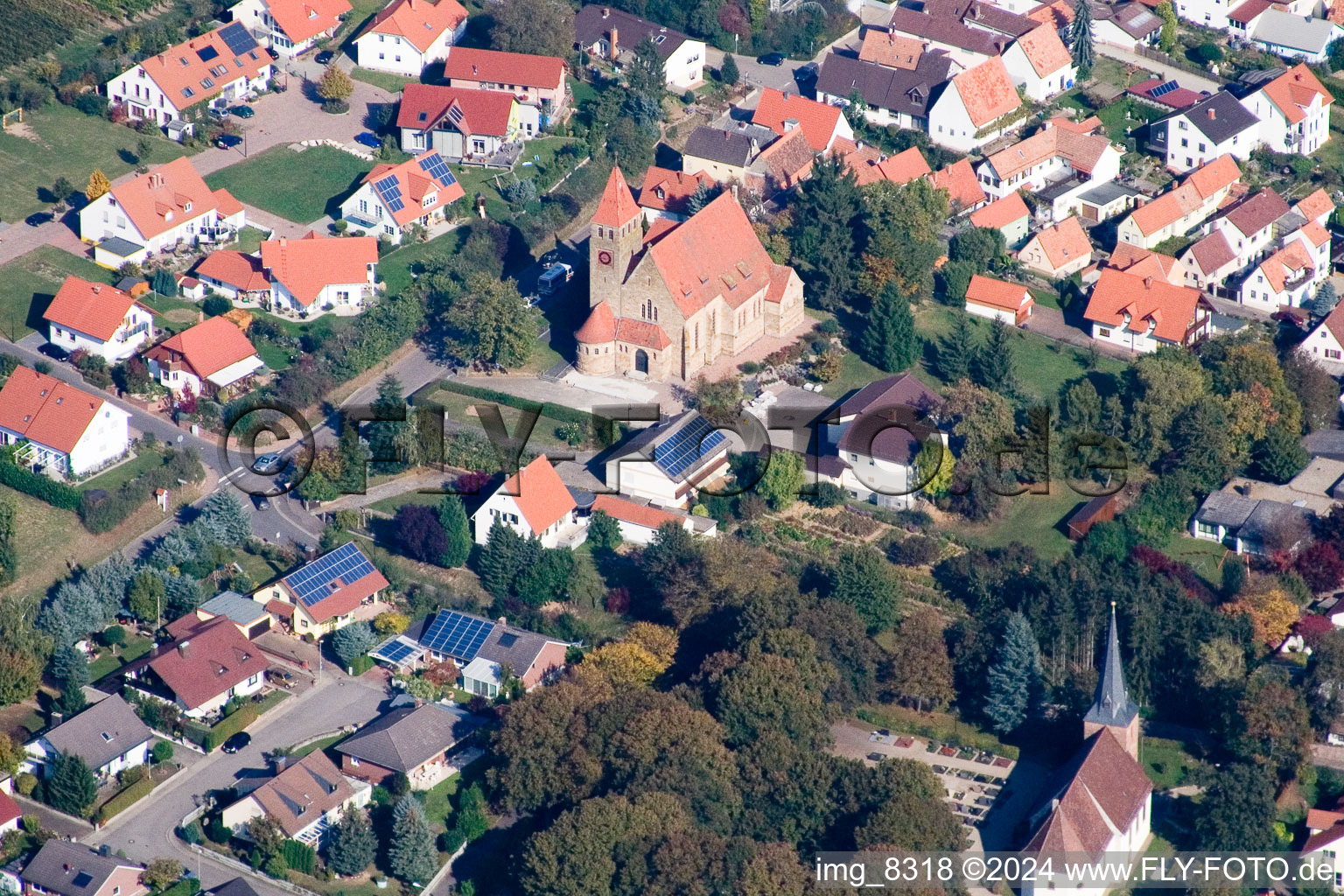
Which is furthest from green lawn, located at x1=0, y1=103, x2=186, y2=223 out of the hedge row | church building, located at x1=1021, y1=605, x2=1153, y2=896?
church building, located at x1=1021, y1=605, x2=1153, y2=896

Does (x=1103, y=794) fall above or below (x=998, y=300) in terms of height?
above

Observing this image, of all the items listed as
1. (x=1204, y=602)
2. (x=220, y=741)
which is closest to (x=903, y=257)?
(x=1204, y=602)

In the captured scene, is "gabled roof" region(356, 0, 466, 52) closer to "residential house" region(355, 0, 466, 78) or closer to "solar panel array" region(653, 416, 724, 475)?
"residential house" region(355, 0, 466, 78)

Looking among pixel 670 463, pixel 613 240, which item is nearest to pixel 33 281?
pixel 613 240

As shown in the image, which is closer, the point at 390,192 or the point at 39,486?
the point at 39,486

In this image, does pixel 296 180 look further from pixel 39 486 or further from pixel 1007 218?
pixel 1007 218

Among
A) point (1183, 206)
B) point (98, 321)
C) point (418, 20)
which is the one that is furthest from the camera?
point (418, 20)

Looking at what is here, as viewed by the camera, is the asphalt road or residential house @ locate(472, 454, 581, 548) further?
residential house @ locate(472, 454, 581, 548)
